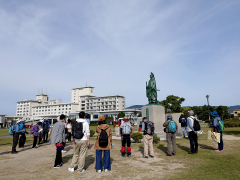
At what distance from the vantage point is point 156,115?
15031 mm

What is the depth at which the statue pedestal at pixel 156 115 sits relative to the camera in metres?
14.8

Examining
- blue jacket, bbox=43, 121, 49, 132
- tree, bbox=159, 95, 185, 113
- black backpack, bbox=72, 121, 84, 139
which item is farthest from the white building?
black backpack, bbox=72, 121, 84, 139

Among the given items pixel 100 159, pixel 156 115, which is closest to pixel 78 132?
pixel 100 159

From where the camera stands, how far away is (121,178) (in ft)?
15.7

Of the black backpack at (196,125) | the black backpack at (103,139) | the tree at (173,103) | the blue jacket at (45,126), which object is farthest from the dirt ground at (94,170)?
the tree at (173,103)

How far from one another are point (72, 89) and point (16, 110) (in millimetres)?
56027

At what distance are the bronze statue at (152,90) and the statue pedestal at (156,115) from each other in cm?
78

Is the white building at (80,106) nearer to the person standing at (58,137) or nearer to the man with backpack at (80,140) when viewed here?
the person standing at (58,137)

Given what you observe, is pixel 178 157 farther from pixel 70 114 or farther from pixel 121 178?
pixel 70 114

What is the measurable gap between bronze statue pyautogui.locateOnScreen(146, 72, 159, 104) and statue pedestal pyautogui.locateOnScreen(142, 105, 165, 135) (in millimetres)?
781

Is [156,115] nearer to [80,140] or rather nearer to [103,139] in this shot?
[103,139]

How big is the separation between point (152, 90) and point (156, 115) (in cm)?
260

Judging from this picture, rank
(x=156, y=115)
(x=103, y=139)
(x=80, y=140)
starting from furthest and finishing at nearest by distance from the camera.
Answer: (x=156, y=115) < (x=80, y=140) < (x=103, y=139)

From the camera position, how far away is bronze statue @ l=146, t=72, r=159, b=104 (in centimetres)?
1578
